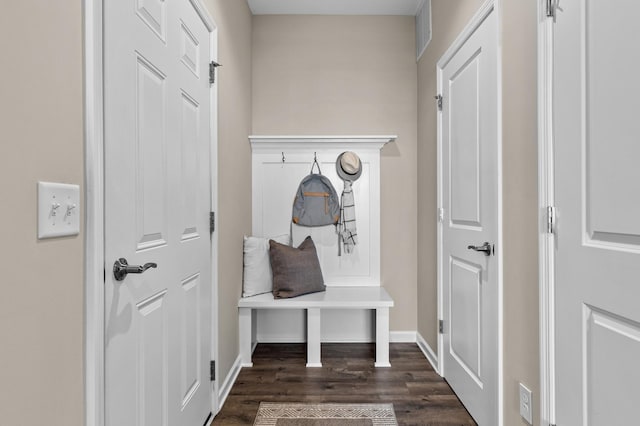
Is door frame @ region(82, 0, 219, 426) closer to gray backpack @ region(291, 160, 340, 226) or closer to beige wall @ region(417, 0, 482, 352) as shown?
beige wall @ region(417, 0, 482, 352)

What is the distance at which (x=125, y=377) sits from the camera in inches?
46.3

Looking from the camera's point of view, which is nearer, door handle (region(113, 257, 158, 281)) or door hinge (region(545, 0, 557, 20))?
door handle (region(113, 257, 158, 281))

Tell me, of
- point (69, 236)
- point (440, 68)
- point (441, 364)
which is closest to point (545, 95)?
point (440, 68)

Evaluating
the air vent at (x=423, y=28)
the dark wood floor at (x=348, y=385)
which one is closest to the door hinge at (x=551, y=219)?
the dark wood floor at (x=348, y=385)

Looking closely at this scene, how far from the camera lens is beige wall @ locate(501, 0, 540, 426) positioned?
1.51m

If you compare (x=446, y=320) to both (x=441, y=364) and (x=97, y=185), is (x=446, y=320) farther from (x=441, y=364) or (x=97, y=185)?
(x=97, y=185)

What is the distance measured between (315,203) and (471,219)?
4.55 ft

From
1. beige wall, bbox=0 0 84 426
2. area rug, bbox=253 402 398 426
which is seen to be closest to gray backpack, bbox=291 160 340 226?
area rug, bbox=253 402 398 426

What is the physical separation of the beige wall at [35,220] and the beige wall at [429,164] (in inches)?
86.8

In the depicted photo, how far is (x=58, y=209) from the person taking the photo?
34.2 inches

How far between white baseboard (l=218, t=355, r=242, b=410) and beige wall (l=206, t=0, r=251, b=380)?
5 cm

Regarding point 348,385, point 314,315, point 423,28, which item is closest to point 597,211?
point 348,385

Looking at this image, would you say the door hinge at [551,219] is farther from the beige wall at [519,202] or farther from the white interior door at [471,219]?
the white interior door at [471,219]

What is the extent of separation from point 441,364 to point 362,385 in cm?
56
